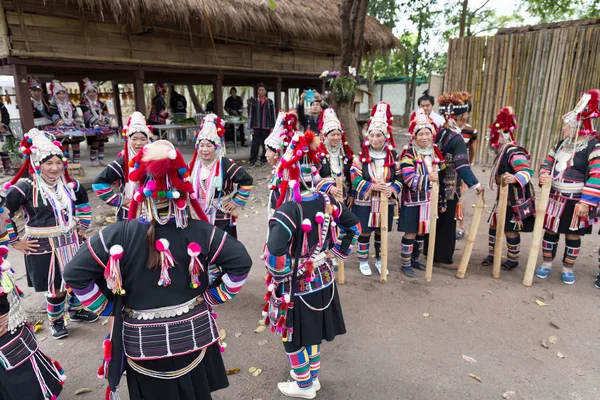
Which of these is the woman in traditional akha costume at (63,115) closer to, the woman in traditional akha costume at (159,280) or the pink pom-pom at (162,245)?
the woman in traditional akha costume at (159,280)

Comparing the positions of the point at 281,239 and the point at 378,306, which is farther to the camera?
the point at 378,306

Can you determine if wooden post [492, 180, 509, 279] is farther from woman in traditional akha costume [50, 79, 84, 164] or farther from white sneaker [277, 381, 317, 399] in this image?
woman in traditional akha costume [50, 79, 84, 164]

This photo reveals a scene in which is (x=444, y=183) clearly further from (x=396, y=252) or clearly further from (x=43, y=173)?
(x=43, y=173)

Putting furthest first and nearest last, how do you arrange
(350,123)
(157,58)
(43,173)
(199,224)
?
(157,58), (350,123), (43,173), (199,224)

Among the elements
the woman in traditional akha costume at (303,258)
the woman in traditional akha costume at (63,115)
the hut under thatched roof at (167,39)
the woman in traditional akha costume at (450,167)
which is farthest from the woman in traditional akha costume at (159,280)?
the woman in traditional akha costume at (63,115)

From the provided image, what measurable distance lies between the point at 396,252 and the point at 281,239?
3.59 meters

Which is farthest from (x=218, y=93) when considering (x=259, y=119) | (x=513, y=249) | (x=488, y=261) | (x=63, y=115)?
(x=513, y=249)

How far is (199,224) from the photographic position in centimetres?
200

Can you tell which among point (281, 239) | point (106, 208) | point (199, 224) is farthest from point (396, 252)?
point (106, 208)

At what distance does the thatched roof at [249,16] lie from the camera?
770 centimetres

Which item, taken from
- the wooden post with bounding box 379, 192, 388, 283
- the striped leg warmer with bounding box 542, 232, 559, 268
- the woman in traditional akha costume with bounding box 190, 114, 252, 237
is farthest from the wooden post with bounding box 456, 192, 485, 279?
the woman in traditional akha costume with bounding box 190, 114, 252, 237

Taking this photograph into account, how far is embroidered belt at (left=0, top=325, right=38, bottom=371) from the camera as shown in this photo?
7.48 feet

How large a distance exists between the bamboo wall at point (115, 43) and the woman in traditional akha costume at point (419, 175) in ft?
16.2

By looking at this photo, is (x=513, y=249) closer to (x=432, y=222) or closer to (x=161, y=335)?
(x=432, y=222)
